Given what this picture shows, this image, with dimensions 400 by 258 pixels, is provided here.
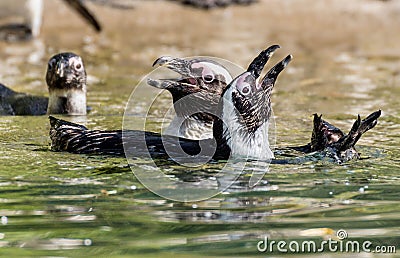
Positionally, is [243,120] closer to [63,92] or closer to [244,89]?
[244,89]

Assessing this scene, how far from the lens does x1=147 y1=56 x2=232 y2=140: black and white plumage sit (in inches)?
222

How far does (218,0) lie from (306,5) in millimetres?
1461

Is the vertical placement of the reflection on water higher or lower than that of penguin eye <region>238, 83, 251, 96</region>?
lower

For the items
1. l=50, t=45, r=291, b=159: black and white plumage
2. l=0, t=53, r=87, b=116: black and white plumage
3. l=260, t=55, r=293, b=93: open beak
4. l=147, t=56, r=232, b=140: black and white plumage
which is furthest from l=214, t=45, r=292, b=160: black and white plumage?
l=0, t=53, r=87, b=116: black and white plumage

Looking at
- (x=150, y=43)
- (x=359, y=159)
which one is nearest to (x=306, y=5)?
(x=150, y=43)

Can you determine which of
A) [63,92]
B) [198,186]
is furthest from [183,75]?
[63,92]

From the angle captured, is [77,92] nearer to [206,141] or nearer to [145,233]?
[206,141]

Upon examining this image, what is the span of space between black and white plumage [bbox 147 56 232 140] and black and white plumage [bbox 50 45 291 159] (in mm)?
205

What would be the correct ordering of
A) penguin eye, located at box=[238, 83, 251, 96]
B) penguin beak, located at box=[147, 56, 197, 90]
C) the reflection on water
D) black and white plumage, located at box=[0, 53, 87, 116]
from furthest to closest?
1. black and white plumage, located at box=[0, 53, 87, 116]
2. penguin beak, located at box=[147, 56, 197, 90]
3. penguin eye, located at box=[238, 83, 251, 96]
4. the reflection on water

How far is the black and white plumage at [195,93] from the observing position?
5.63 metres

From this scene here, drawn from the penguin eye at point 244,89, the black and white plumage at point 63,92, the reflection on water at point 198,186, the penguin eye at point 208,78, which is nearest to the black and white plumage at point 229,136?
the penguin eye at point 244,89

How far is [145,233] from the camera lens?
12.6 feet

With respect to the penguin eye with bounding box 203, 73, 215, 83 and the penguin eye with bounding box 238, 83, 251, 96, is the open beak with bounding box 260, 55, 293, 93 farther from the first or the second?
the penguin eye with bounding box 203, 73, 215, 83

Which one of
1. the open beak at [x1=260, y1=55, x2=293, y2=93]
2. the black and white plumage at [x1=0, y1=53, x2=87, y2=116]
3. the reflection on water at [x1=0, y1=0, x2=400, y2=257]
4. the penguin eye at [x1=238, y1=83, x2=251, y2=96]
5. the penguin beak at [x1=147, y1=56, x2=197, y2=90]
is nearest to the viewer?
the reflection on water at [x1=0, y1=0, x2=400, y2=257]
